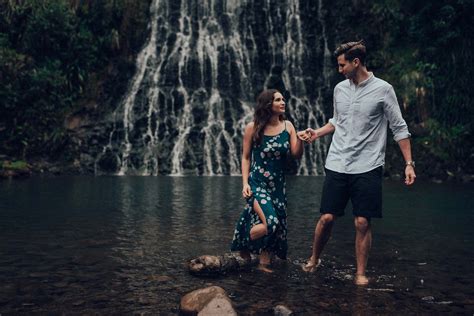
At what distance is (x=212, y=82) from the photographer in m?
33.9

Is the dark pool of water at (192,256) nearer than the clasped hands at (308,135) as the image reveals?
Yes

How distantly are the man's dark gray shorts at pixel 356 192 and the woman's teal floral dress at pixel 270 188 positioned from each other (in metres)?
0.67

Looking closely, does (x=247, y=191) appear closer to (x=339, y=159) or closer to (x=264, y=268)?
(x=264, y=268)

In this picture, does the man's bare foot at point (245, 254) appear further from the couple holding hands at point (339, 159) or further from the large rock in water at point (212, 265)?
the large rock in water at point (212, 265)

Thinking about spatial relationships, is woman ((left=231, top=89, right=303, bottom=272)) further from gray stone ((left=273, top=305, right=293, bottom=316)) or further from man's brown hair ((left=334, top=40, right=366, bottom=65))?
gray stone ((left=273, top=305, right=293, bottom=316))

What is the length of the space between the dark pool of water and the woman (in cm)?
38

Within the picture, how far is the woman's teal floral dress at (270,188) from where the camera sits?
603 centimetres

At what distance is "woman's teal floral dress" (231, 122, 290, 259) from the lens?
6.03 metres

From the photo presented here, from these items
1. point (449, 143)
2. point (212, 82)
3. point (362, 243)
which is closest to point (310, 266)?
point (362, 243)

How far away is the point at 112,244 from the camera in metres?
7.35

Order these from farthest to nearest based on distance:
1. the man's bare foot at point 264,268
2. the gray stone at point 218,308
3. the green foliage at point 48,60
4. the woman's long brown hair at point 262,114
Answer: the green foliage at point 48,60, the woman's long brown hair at point 262,114, the man's bare foot at point 264,268, the gray stone at point 218,308

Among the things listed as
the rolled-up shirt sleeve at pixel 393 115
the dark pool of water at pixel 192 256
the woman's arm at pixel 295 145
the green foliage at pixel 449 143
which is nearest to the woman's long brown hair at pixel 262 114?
the woman's arm at pixel 295 145

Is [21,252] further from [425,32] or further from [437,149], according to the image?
[425,32]

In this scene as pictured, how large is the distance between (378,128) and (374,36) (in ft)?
102
